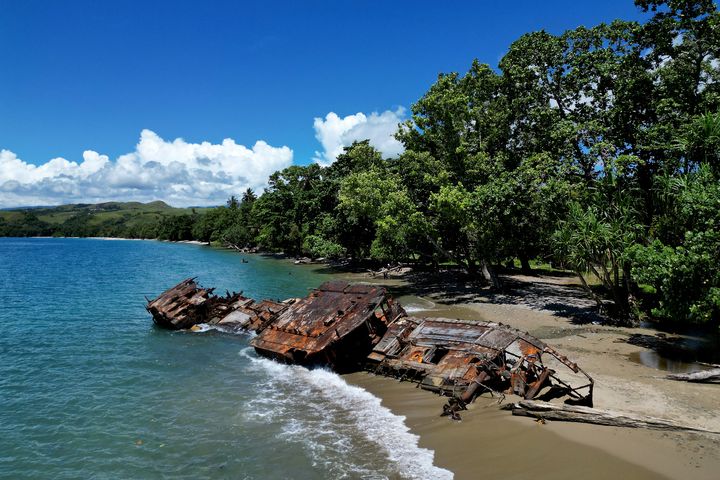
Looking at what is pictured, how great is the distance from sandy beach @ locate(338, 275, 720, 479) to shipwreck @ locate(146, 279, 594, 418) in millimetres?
540

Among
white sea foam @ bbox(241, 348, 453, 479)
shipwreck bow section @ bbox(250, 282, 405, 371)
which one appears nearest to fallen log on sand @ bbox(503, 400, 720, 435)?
white sea foam @ bbox(241, 348, 453, 479)

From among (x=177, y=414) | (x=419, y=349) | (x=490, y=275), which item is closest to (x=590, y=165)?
(x=490, y=275)

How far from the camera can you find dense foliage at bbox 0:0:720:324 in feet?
51.3

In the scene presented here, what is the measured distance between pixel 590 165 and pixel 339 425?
2063cm

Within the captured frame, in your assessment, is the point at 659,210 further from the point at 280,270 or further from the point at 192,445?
the point at 280,270

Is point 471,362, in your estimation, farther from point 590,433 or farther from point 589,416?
point 590,433

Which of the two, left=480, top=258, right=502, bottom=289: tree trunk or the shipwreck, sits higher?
left=480, top=258, right=502, bottom=289: tree trunk

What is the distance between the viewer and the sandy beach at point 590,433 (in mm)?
8695

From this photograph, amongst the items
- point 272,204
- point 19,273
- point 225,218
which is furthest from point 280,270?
point 225,218

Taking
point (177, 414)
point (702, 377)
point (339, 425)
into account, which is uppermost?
point (702, 377)

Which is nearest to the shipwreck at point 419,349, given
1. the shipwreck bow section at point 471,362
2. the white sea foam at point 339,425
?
the shipwreck bow section at point 471,362

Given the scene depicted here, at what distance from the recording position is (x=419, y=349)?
49.0 ft

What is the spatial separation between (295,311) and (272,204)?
49309mm

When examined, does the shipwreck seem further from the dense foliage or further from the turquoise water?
the dense foliage
